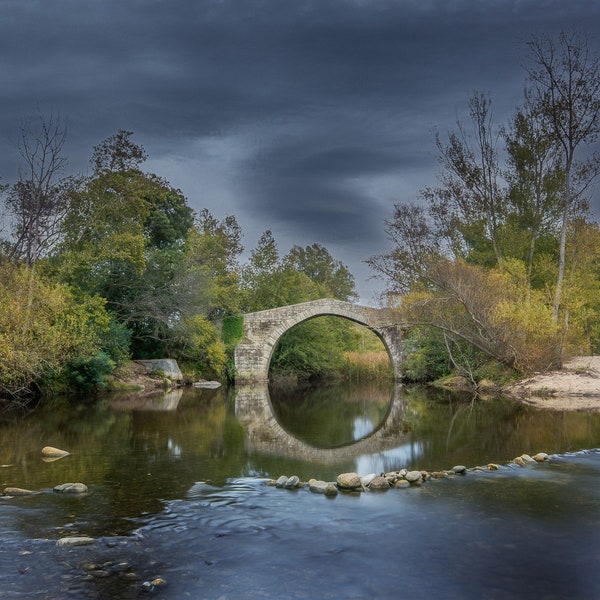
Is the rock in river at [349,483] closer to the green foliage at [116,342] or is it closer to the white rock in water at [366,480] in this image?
the white rock in water at [366,480]

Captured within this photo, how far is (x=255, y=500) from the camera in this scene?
6188mm

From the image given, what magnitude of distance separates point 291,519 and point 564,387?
14851 millimetres

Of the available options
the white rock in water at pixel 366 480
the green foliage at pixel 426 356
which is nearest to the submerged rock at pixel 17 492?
the white rock in water at pixel 366 480

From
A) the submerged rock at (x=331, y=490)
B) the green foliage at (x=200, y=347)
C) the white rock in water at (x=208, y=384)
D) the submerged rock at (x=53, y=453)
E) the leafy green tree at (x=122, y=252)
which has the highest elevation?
the leafy green tree at (x=122, y=252)

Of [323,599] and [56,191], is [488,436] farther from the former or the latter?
[56,191]

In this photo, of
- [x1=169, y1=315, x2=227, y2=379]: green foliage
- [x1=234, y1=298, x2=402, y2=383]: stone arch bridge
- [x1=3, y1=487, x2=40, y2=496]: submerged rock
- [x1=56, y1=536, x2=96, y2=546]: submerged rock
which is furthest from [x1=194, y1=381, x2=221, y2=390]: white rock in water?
[x1=56, y1=536, x2=96, y2=546]: submerged rock

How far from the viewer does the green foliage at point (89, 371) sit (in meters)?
18.4

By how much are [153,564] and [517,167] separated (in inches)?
849

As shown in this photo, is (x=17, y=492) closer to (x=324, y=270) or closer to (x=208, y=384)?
(x=208, y=384)

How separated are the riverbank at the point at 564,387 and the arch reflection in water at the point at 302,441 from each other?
407 centimetres

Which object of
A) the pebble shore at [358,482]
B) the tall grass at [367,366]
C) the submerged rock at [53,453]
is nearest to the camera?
the pebble shore at [358,482]

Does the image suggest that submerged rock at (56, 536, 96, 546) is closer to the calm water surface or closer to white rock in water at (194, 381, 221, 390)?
the calm water surface

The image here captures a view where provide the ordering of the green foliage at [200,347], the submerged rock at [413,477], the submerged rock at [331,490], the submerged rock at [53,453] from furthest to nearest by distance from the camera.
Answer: the green foliage at [200,347]
the submerged rock at [53,453]
the submerged rock at [413,477]
the submerged rock at [331,490]

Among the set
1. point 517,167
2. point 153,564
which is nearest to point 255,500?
point 153,564
